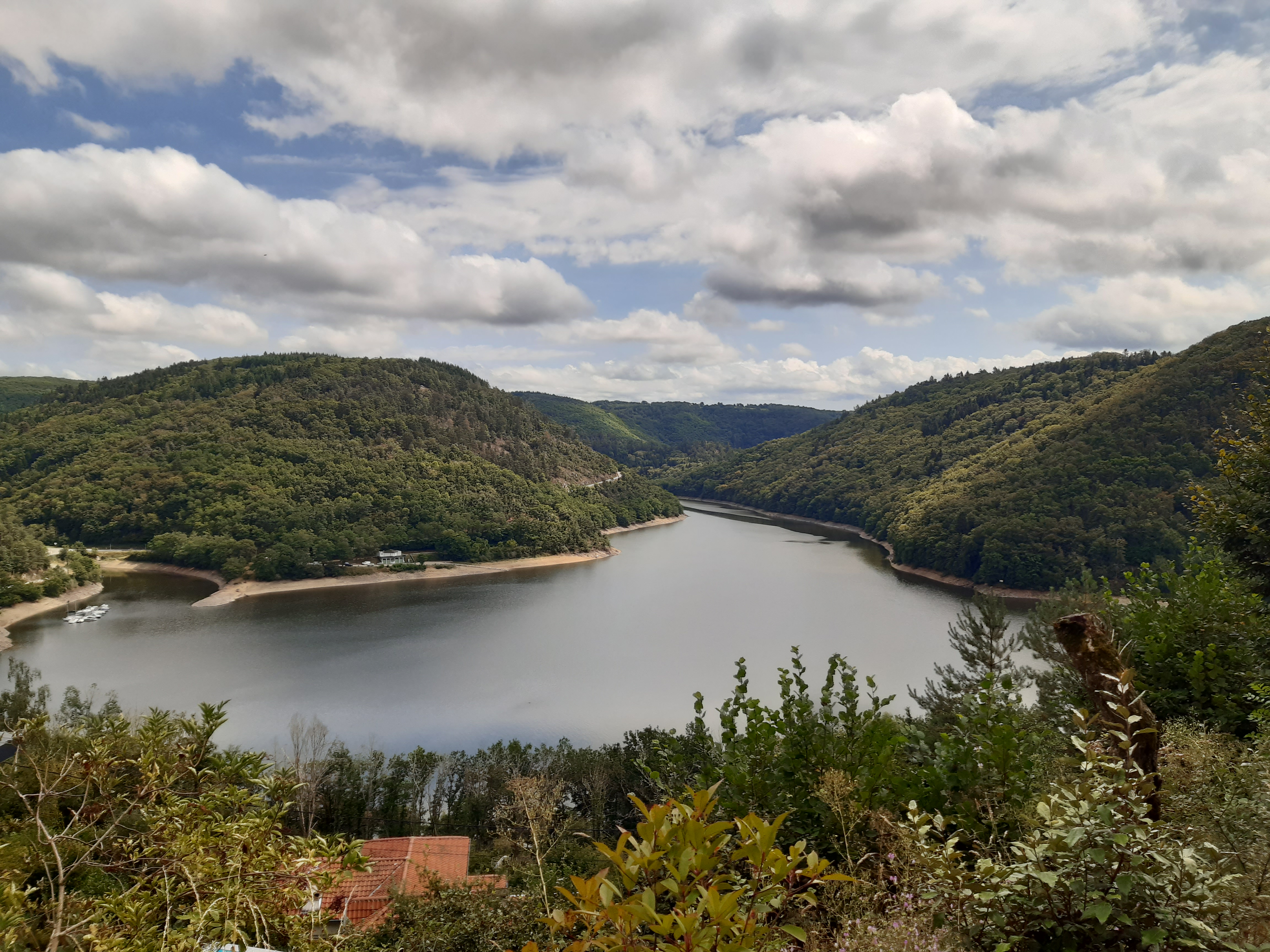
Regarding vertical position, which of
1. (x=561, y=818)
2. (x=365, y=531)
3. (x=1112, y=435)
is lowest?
(x=561, y=818)

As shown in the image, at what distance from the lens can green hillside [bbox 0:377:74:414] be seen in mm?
148250

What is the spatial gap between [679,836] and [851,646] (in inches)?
1457

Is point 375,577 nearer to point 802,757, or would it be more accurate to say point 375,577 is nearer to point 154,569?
point 154,569

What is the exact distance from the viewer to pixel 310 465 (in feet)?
264

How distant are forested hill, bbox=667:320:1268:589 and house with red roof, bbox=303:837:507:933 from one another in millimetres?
27672

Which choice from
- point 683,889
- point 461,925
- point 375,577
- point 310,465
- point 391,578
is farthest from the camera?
point 310,465

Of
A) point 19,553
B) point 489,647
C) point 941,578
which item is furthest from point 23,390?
point 941,578

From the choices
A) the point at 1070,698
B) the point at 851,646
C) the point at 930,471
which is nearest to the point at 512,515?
the point at 851,646

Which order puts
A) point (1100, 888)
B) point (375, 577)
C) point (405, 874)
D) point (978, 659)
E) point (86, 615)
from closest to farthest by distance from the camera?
point (1100, 888) → point (405, 874) → point (978, 659) → point (86, 615) → point (375, 577)

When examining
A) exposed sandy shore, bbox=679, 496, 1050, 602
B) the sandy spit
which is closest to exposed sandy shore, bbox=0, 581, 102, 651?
the sandy spit

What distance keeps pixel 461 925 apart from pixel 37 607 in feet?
182

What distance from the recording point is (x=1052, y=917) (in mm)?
2113

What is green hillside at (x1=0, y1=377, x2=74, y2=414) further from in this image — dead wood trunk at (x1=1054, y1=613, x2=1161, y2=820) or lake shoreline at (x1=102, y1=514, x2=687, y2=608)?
dead wood trunk at (x1=1054, y1=613, x2=1161, y2=820)

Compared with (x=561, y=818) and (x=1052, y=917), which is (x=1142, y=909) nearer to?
(x=1052, y=917)
